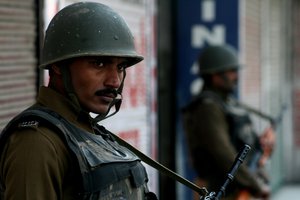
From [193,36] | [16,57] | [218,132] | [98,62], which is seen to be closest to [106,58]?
[98,62]

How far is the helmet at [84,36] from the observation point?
2.83 metres

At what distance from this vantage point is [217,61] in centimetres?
605

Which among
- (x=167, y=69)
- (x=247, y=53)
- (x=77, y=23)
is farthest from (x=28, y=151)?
(x=247, y=53)

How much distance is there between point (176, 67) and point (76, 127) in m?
5.03

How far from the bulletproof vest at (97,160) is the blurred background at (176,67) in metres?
1.33

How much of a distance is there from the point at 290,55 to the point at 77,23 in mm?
10006

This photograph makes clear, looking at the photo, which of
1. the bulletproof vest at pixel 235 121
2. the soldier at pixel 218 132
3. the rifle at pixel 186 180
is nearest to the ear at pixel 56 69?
the rifle at pixel 186 180

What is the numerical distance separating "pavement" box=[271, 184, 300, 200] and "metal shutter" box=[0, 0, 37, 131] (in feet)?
22.7

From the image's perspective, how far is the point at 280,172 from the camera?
12047 mm

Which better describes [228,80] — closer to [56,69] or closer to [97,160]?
[56,69]

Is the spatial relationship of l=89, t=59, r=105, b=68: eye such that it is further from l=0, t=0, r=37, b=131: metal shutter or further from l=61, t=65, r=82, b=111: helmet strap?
l=0, t=0, r=37, b=131: metal shutter

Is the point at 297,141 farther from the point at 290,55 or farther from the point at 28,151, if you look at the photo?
the point at 28,151

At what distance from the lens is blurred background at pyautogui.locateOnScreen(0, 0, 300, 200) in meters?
4.34

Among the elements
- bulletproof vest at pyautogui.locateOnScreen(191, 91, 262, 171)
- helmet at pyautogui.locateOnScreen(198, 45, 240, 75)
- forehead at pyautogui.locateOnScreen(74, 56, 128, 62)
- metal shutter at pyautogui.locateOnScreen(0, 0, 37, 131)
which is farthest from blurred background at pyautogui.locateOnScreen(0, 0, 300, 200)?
forehead at pyautogui.locateOnScreen(74, 56, 128, 62)
